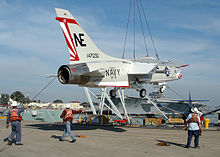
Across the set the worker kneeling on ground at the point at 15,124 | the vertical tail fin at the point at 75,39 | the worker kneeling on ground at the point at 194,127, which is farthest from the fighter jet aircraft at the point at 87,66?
the worker kneeling on ground at the point at 194,127

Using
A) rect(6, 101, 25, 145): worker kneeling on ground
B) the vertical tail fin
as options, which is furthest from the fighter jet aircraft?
rect(6, 101, 25, 145): worker kneeling on ground

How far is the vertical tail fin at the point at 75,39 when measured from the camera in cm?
1653

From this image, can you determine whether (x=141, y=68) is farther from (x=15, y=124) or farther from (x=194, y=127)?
Answer: (x=15, y=124)

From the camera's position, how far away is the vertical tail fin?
651 inches

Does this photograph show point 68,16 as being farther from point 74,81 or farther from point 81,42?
point 74,81

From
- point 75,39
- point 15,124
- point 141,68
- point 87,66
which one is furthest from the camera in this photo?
point 141,68

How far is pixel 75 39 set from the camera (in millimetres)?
16875

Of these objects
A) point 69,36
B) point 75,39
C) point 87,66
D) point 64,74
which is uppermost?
point 69,36

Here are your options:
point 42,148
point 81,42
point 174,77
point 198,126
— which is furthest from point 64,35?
point 174,77

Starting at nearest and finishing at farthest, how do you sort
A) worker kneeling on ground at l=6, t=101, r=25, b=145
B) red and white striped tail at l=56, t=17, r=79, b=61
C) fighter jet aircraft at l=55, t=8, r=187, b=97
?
worker kneeling on ground at l=6, t=101, r=25, b=145 < fighter jet aircraft at l=55, t=8, r=187, b=97 < red and white striped tail at l=56, t=17, r=79, b=61

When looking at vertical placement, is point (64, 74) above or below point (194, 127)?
above

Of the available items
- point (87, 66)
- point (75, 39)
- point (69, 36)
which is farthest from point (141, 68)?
point (69, 36)

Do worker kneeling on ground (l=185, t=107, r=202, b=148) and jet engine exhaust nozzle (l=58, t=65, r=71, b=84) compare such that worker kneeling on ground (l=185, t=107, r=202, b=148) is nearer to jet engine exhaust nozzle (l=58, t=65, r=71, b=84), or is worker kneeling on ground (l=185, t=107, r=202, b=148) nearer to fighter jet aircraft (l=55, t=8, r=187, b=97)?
fighter jet aircraft (l=55, t=8, r=187, b=97)

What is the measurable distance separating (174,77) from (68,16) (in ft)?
41.8
